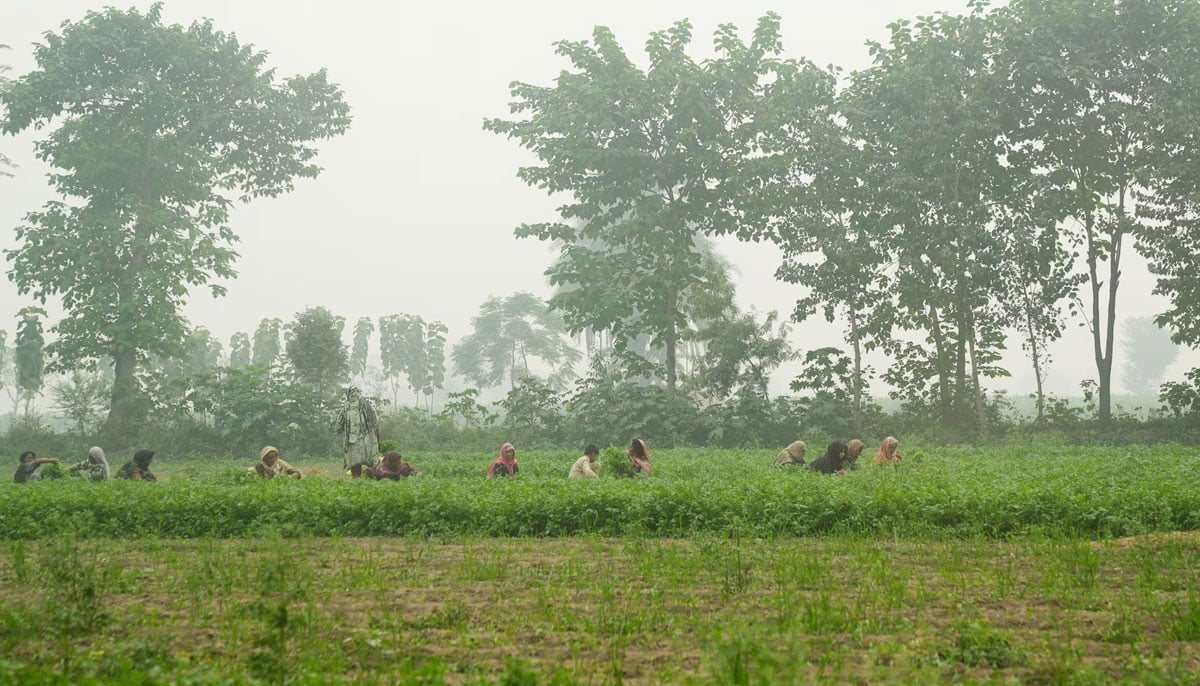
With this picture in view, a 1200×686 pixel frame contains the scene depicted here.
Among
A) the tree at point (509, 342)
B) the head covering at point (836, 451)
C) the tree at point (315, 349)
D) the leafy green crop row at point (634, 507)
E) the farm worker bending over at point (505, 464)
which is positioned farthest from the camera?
the tree at point (509, 342)

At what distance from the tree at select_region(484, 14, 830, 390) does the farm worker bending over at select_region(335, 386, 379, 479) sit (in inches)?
499

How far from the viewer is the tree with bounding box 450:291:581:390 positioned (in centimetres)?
7488

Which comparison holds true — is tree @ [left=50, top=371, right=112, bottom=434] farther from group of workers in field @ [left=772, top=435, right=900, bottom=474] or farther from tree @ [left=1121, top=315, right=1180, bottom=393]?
tree @ [left=1121, top=315, right=1180, bottom=393]

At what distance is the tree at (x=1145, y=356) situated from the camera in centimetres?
11150

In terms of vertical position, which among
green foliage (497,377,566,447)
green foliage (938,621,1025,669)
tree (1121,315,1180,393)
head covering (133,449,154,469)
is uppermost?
tree (1121,315,1180,393)

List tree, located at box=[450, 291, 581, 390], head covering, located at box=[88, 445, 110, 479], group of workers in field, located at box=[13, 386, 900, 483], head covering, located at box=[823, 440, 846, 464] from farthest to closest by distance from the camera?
tree, located at box=[450, 291, 581, 390]
head covering, located at box=[88, 445, 110, 479]
group of workers in field, located at box=[13, 386, 900, 483]
head covering, located at box=[823, 440, 846, 464]

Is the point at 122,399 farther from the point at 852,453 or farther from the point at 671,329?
the point at 852,453

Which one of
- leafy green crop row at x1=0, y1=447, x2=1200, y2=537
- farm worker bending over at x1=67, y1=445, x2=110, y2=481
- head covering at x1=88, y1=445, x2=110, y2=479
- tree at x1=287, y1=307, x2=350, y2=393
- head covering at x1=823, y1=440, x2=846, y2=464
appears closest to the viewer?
leafy green crop row at x1=0, y1=447, x2=1200, y2=537

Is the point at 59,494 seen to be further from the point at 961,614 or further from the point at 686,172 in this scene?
the point at 686,172

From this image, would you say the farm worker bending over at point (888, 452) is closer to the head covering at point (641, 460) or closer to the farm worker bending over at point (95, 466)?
the head covering at point (641, 460)

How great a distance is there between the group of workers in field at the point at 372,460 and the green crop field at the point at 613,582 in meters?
2.57

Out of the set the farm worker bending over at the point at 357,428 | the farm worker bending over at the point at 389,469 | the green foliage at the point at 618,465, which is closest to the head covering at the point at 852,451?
the green foliage at the point at 618,465

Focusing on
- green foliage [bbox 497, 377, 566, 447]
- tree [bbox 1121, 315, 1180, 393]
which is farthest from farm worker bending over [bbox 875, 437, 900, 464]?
tree [bbox 1121, 315, 1180, 393]

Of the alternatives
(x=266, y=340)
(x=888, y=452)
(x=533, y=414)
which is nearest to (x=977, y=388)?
(x=888, y=452)
